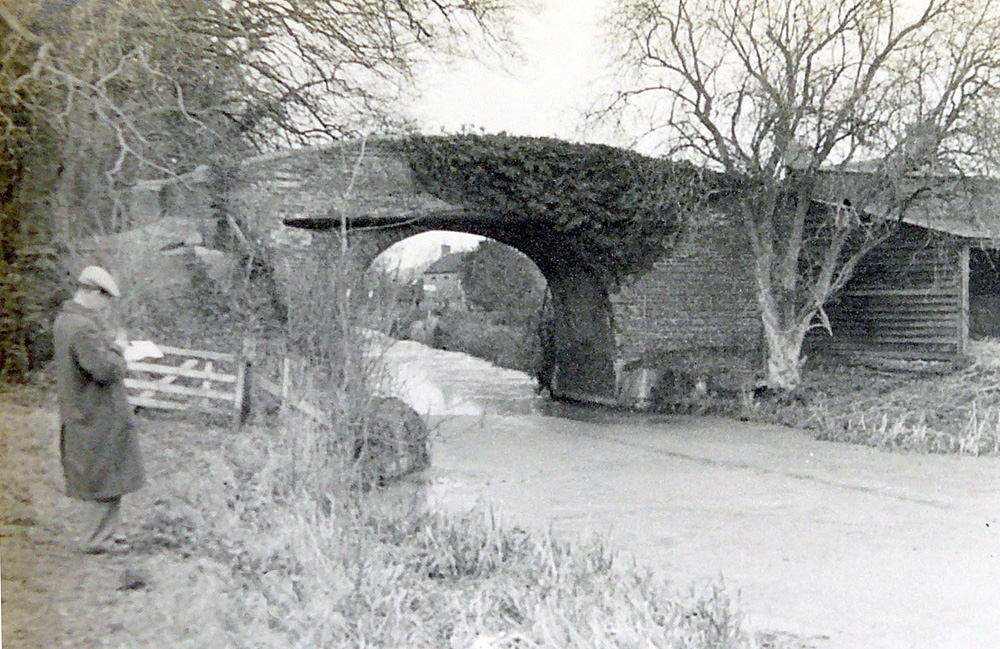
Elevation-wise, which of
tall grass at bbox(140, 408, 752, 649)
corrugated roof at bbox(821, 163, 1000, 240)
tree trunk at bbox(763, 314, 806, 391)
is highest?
corrugated roof at bbox(821, 163, 1000, 240)

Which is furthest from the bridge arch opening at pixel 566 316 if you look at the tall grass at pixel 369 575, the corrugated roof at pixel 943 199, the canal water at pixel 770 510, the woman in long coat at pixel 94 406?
the woman in long coat at pixel 94 406

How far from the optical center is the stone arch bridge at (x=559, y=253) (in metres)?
12.0

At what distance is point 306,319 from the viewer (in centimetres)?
591

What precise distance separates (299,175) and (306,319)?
22.5ft

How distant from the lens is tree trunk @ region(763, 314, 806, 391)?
14.2 metres

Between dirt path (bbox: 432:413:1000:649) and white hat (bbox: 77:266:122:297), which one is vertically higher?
white hat (bbox: 77:266:122:297)

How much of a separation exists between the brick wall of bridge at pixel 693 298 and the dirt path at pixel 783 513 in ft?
9.19

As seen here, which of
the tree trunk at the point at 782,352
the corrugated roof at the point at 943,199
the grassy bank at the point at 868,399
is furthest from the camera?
the tree trunk at the point at 782,352

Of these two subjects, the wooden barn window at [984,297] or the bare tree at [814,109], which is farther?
the wooden barn window at [984,297]

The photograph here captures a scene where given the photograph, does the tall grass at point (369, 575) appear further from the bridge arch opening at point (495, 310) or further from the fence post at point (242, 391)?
the bridge arch opening at point (495, 310)

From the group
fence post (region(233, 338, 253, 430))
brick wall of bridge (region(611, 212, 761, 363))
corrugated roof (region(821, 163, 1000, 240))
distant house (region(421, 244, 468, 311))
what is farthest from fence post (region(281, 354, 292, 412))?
distant house (region(421, 244, 468, 311))

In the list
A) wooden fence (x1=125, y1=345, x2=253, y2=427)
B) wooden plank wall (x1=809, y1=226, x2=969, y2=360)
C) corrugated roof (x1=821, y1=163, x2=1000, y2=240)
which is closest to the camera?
wooden fence (x1=125, y1=345, x2=253, y2=427)

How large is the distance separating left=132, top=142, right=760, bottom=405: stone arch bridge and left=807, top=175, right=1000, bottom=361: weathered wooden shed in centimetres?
220

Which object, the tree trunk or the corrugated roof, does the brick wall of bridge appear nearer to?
the tree trunk
